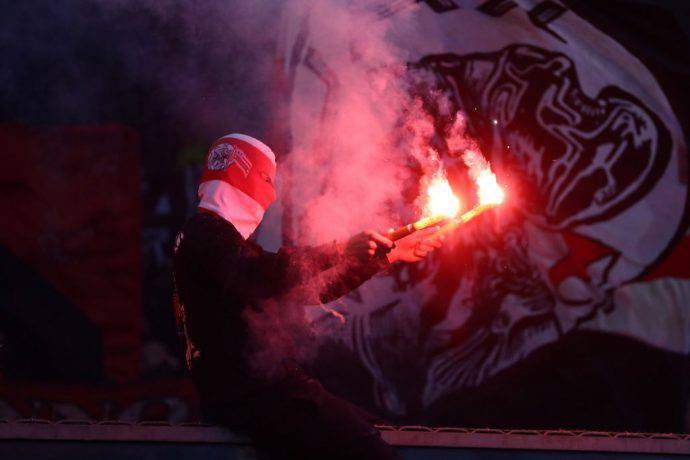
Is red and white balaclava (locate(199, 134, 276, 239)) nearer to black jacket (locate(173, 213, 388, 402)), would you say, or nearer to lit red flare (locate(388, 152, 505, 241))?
black jacket (locate(173, 213, 388, 402))

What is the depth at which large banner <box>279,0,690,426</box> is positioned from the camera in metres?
4.16

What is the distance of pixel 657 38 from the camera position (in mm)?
4238

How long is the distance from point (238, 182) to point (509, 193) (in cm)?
207

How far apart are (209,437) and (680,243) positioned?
2.97 meters

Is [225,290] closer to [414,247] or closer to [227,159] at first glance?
[227,159]

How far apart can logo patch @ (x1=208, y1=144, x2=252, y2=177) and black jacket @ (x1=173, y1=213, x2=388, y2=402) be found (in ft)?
0.86

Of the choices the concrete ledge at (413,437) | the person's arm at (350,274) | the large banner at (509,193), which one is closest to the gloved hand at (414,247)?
the person's arm at (350,274)

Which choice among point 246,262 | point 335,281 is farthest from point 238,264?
point 335,281

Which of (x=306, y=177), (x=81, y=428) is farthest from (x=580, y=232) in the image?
(x=81, y=428)

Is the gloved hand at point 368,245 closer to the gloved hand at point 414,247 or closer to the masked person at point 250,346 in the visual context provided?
the masked person at point 250,346

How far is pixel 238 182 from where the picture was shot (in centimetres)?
270

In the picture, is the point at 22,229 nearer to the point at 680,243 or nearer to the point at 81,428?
the point at 81,428

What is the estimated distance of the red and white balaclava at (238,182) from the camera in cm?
265

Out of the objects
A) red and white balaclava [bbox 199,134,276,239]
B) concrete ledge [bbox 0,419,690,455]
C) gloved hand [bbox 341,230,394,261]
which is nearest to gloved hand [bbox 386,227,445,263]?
gloved hand [bbox 341,230,394,261]
